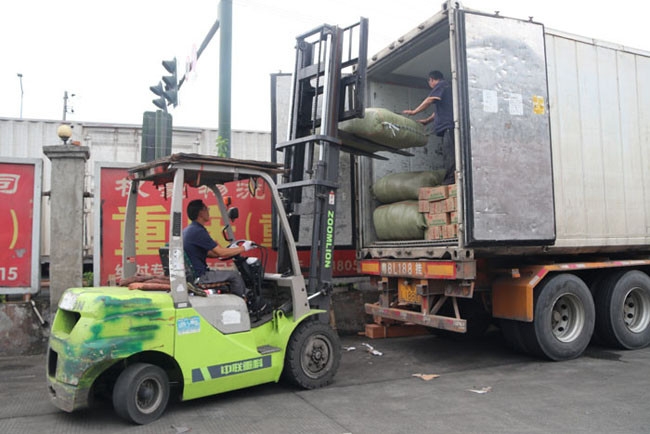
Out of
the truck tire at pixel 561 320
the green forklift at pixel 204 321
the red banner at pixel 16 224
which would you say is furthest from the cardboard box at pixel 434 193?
the red banner at pixel 16 224

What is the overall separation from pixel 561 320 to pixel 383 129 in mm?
3033

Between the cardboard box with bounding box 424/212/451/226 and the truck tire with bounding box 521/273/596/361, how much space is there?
4.25 feet

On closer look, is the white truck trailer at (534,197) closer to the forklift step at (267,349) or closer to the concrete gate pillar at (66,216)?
the forklift step at (267,349)

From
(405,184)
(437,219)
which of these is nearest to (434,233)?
(437,219)

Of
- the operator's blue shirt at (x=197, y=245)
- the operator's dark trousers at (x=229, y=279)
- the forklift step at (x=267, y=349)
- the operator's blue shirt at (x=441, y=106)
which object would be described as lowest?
the forklift step at (x=267, y=349)

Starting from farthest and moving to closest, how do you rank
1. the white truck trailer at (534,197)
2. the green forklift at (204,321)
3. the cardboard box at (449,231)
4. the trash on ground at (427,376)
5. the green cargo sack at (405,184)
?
1. the green cargo sack at (405,184)
2. the cardboard box at (449,231)
3. the white truck trailer at (534,197)
4. the trash on ground at (427,376)
5. the green forklift at (204,321)

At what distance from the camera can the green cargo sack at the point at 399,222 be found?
6.38 meters

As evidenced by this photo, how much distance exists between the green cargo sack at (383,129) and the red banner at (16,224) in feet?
13.3

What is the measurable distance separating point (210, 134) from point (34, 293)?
632 centimetres

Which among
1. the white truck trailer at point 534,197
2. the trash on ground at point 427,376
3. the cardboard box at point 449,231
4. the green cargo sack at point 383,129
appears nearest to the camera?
the trash on ground at point 427,376

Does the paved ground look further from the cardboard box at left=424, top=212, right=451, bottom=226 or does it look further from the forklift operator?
the cardboard box at left=424, top=212, right=451, bottom=226

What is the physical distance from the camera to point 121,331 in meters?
3.88

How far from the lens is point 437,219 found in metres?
5.97

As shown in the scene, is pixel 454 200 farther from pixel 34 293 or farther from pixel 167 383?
pixel 34 293
